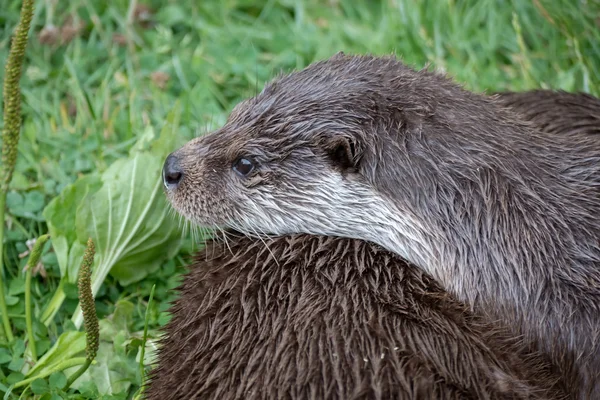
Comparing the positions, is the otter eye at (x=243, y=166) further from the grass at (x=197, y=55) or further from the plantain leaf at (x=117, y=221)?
the grass at (x=197, y=55)

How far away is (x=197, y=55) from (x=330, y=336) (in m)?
2.09

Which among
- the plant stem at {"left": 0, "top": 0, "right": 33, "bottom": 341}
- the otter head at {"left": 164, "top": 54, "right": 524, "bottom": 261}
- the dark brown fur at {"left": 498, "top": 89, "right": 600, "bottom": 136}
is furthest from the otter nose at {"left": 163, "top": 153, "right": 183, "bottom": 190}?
the dark brown fur at {"left": 498, "top": 89, "right": 600, "bottom": 136}

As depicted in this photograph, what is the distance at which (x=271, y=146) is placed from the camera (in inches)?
88.0

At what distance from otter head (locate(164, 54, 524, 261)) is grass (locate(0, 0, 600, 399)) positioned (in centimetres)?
59

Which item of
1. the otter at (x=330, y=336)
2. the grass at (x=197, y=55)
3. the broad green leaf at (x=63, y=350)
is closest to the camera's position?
the otter at (x=330, y=336)

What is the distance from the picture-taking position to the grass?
3104 millimetres

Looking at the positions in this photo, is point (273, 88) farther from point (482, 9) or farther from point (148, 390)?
point (482, 9)

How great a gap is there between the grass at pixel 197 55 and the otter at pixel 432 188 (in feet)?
2.17

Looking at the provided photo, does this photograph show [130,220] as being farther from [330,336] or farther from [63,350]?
[330,336]

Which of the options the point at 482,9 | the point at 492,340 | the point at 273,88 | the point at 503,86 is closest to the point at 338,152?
the point at 273,88

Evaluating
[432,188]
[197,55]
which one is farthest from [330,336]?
[197,55]

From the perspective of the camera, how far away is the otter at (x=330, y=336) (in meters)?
1.79

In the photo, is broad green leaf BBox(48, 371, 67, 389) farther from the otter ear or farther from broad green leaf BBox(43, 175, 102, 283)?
the otter ear

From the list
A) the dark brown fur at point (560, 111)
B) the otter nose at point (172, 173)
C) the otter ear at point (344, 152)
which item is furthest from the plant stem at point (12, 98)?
the dark brown fur at point (560, 111)
